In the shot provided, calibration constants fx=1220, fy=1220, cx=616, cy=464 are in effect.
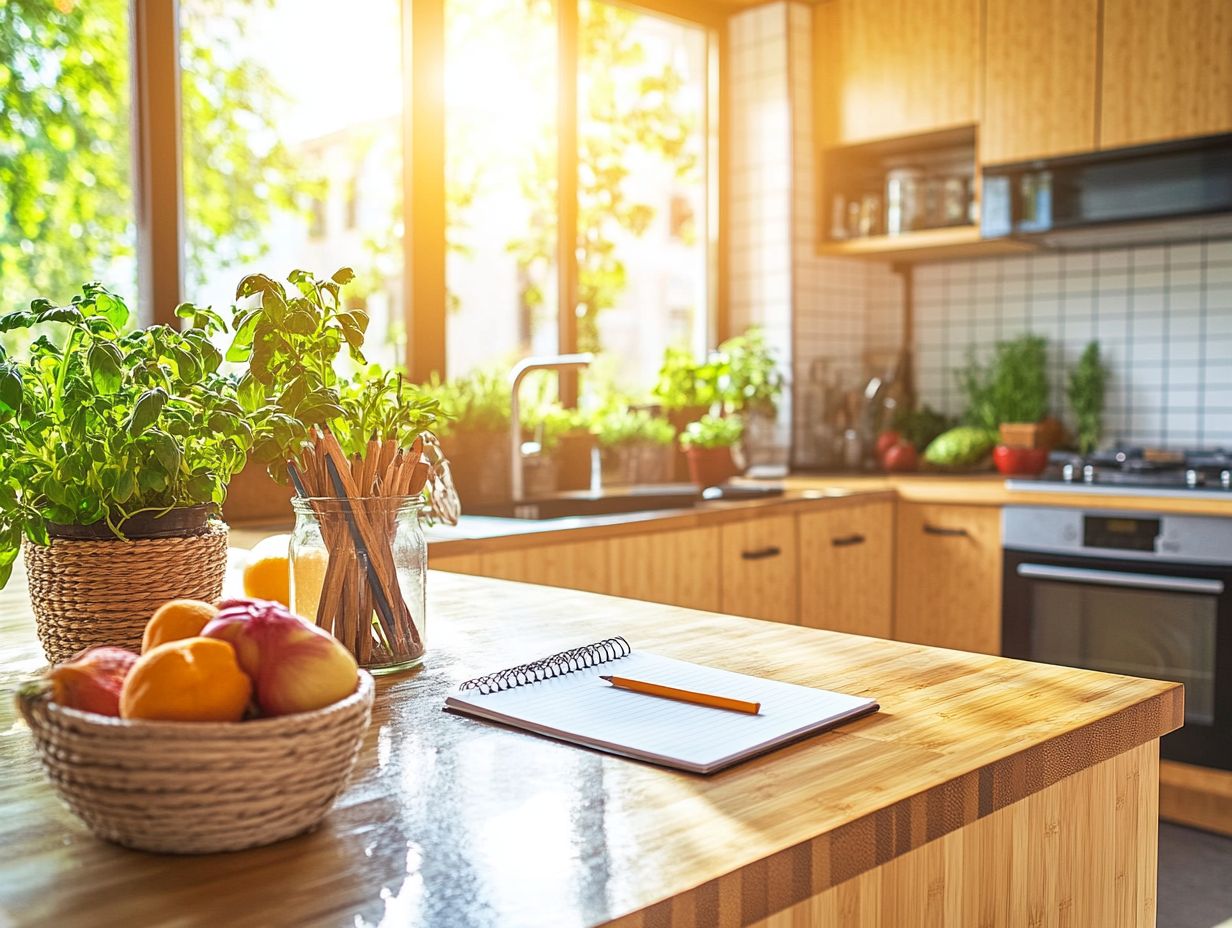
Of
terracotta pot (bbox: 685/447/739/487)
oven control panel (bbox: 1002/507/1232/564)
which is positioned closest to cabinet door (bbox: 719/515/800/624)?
terracotta pot (bbox: 685/447/739/487)

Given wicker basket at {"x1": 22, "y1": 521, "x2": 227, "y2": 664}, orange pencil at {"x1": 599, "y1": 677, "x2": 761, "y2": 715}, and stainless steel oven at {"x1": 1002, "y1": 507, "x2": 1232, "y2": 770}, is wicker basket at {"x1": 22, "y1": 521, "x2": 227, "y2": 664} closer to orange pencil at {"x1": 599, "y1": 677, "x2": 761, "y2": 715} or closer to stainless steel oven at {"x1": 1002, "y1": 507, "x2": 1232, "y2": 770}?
orange pencil at {"x1": 599, "y1": 677, "x2": 761, "y2": 715}

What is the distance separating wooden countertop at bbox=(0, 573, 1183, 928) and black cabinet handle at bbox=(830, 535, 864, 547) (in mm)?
2194

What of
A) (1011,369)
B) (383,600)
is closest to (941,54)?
(1011,369)

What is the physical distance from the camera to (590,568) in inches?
105

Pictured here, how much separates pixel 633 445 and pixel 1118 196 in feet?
5.04

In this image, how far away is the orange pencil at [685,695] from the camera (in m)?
0.97

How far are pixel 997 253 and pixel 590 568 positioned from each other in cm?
214

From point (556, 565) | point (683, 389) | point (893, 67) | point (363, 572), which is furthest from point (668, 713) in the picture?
point (893, 67)

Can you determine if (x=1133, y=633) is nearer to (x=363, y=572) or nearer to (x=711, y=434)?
(x=711, y=434)

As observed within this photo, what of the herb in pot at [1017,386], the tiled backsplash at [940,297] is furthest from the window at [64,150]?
the herb in pot at [1017,386]

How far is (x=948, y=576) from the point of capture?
346 cm

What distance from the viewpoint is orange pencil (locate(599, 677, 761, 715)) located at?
966 mm

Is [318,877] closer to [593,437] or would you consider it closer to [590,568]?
[590,568]

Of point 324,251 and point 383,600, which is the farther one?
point 324,251
